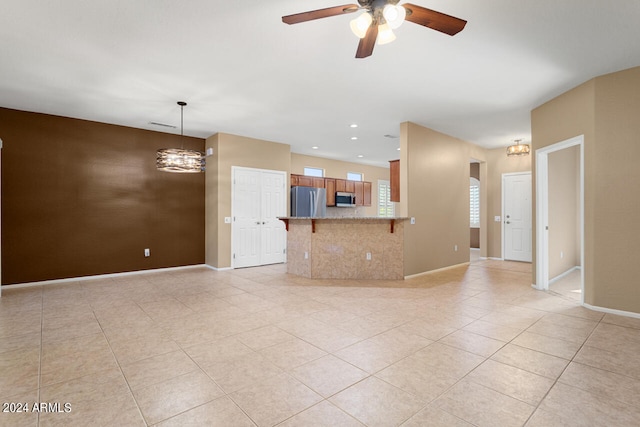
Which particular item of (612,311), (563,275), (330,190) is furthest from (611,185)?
(330,190)

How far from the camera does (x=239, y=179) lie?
6.41 meters

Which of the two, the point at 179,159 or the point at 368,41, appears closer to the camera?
the point at 368,41

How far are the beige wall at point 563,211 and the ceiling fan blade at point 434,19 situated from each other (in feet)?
13.4

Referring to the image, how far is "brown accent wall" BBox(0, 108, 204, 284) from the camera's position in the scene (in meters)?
4.77

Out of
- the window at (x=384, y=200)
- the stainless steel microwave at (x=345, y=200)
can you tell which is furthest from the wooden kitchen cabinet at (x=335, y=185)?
the window at (x=384, y=200)

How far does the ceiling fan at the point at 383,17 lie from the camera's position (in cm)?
191

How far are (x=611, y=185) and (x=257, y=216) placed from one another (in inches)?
226

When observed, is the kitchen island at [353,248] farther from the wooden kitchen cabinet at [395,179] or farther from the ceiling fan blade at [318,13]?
the ceiling fan blade at [318,13]

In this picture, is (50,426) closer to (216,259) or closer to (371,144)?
(216,259)

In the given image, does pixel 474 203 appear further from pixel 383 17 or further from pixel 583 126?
pixel 383 17

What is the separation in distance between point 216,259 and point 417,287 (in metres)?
3.91

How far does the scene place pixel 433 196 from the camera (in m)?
5.96

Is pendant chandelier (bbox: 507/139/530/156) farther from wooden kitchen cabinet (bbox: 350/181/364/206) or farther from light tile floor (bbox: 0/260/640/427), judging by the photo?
wooden kitchen cabinet (bbox: 350/181/364/206)

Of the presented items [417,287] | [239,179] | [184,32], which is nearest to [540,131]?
[417,287]
